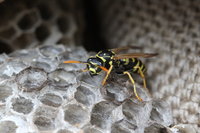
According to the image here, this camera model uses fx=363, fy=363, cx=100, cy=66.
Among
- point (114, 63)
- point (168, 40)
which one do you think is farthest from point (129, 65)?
point (168, 40)

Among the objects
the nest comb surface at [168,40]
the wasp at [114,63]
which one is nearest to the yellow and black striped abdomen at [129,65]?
the wasp at [114,63]

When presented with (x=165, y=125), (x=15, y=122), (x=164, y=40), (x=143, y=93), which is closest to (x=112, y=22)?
(x=164, y=40)

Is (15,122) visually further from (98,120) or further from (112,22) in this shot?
(112,22)

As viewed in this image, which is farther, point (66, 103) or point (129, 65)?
point (129, 65)

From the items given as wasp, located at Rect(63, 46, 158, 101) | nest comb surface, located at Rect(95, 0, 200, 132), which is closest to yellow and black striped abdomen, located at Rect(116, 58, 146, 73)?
wasp, located at Rect(63, 46, 158, 101)

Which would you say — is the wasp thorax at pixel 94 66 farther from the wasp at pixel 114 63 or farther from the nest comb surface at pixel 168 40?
the nest comb surface at pixel 168 40

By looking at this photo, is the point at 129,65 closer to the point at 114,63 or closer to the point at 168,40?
the point at 114,63

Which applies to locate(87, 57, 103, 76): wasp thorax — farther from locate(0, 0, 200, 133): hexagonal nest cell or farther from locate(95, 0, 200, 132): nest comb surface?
locate(95, 0, 200, 132): nest comb surface
